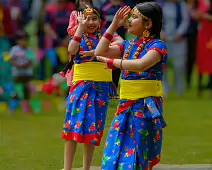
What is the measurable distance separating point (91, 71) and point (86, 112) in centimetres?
39

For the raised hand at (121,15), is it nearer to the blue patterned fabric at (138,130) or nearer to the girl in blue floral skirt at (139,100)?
the girl in blue floral skirt at (139,100)

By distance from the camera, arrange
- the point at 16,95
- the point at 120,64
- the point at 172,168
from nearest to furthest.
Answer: the point at 120,64 < the point at 172,168 < the point at 16,95

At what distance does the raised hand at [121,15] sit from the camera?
22.4 ft

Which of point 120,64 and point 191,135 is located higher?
point 120,64

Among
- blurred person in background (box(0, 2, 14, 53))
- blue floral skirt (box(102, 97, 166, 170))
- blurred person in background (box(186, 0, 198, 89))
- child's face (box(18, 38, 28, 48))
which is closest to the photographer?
blue floral skirt (box(102, 97, 166, 170))

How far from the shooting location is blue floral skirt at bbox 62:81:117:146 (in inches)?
308

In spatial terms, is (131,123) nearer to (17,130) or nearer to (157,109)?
(157,109)

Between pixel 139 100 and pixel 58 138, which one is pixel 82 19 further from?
pixel 58 138

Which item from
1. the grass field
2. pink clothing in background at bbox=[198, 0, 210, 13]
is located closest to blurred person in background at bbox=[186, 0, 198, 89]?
pink clothing in background at bbox=[198, 0, 210, 13]

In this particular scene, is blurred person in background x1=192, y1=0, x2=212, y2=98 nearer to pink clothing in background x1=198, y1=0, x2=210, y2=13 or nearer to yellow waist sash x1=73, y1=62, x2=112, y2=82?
pink clothing in background x1=198, y1=0, x2=210, y2=13

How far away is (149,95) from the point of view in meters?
6.83

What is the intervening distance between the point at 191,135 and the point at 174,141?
59 cm

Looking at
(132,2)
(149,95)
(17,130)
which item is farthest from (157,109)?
(17,130)

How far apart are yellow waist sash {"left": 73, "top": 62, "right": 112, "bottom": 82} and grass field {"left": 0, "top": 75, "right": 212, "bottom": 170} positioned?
282 millimetres
